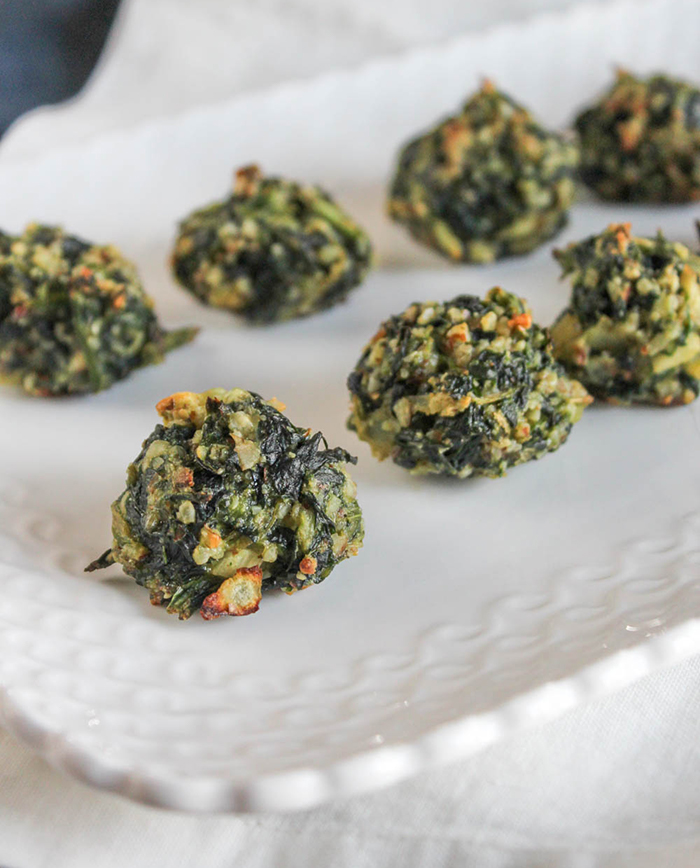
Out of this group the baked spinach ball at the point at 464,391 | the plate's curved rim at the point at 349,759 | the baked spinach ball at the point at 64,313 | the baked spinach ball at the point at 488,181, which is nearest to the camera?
the plate's curved rim at the point at 349,759

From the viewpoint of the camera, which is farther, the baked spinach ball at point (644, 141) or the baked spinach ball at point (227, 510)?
the baked spinach ball at point (644, 141)

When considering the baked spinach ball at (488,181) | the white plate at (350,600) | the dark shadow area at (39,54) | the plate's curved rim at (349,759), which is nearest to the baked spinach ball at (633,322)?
the white plate at (350,600)

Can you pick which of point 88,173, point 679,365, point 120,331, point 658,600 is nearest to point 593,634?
point 658,600

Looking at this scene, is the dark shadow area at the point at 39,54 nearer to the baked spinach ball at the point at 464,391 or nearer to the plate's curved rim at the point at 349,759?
the baked spinach ball at the point at 464,391

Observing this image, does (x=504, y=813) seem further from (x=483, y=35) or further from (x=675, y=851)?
(x=483, y=35)

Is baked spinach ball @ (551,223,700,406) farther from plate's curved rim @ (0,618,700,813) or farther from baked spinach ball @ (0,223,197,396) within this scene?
baked spinach ball @ (0,223,197,396)

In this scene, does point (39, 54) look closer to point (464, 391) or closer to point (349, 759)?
point (464, 391)

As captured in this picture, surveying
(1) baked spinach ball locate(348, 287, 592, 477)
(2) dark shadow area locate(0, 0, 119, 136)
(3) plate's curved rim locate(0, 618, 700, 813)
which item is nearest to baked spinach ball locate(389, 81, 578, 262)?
(1) baked spinach ball locate(348, 287, 592, 477)
